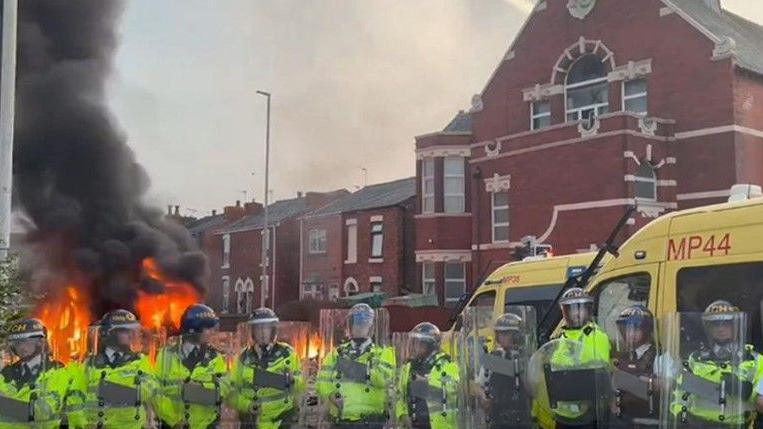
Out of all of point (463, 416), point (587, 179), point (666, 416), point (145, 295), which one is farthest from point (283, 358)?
point (587, 179)

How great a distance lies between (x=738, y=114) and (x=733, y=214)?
59.3ft

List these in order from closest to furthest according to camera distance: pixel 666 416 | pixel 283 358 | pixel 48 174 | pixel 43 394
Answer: pixel 666 416 → pixel 43 394 → pixel 283 358 → pixel 48 174

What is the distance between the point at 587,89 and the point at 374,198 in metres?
14.2

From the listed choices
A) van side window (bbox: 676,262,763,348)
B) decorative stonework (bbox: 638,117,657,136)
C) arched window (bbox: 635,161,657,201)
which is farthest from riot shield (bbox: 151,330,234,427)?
decorative stonework (bbox: 638,117,657,136)

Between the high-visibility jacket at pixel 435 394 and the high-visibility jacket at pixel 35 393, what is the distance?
2708 millimetres

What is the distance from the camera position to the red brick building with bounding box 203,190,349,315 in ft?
137

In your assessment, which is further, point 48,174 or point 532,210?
point 532,210

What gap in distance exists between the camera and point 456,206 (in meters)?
29.5

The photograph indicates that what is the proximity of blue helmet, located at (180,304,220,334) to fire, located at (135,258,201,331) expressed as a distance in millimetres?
15054

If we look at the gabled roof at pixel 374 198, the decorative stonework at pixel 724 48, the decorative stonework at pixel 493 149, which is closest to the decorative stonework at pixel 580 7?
the decorative stonework at pixel 724 48

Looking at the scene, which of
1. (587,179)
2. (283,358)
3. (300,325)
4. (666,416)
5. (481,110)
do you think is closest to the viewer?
(666,416)

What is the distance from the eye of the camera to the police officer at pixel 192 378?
23.0 feet

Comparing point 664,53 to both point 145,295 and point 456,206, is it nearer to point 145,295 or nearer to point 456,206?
point 456,206

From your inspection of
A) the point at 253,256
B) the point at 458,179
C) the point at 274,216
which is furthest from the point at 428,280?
the point at 274,216
